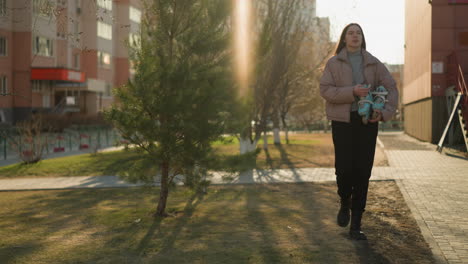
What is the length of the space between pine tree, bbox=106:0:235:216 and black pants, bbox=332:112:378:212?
1978 millimetres

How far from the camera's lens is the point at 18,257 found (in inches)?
199

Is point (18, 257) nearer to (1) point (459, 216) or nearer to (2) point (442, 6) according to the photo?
(1) point (459, 216)

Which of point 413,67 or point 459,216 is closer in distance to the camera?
point 459,216

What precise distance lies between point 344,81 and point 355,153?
0.70 m

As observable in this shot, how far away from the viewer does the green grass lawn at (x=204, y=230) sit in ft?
16.2

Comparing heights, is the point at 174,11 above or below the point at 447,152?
above

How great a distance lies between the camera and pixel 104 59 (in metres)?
53.8

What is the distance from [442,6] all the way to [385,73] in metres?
17.9

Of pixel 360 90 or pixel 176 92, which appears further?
pixel 176 92

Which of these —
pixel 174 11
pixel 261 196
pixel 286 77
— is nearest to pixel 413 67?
pixel 286 77

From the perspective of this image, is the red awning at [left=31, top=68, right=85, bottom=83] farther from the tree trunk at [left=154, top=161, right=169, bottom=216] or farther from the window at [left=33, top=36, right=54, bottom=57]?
the tree trunk at [left=154, top=161, right=169, bottom=216]

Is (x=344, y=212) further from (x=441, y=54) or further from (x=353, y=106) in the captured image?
(x=441, y=54)

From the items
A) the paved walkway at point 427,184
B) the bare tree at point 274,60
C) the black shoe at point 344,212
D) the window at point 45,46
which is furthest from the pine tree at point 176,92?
the window at point 45,46

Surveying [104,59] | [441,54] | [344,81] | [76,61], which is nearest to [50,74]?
[76,61]
